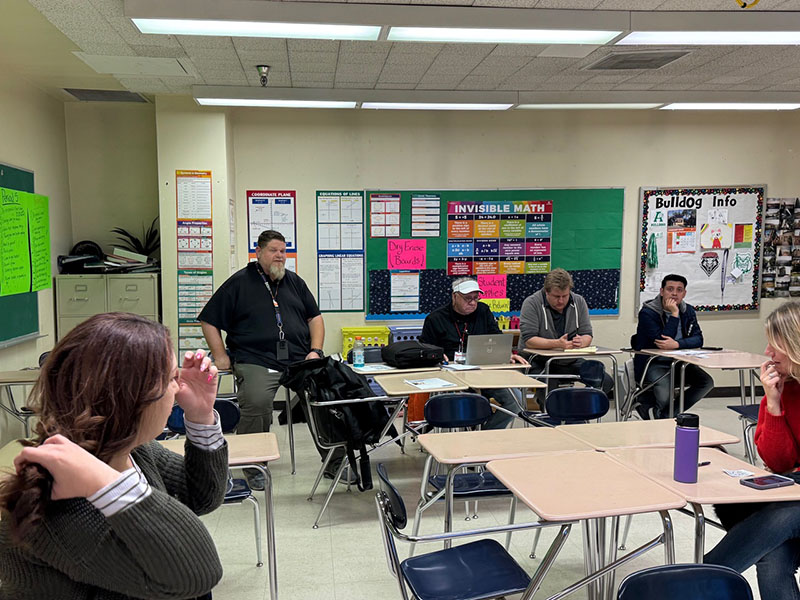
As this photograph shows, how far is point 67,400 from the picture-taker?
1034mm

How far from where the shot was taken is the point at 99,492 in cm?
95

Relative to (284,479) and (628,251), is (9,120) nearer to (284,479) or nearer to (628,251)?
(284,479)

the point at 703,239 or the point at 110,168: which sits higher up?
the point at 110,168

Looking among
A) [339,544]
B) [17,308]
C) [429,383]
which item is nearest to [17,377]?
[17,308]

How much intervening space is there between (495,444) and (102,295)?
426 cm

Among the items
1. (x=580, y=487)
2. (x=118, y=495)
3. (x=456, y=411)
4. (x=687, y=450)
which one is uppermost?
(x=118, y=495)

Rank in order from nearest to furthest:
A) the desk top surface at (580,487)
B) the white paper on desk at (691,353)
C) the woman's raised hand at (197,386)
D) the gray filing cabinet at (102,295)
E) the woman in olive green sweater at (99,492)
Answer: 1. the woman in olive green sweater at (99,492)
2. the woman's raised hand at (197,386)
3. the desk top surface at (580,487)
4. the white paper on desk at (691,353)
5. the gray filing cabinet at (102,295)

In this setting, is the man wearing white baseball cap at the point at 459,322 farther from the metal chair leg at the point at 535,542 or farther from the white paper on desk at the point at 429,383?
the metal chair leg at the point at 535,542

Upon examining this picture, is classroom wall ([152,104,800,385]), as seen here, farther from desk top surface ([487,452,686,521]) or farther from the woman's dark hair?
the woman's dark hair

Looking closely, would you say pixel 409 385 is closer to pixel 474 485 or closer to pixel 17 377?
pixel 474 485

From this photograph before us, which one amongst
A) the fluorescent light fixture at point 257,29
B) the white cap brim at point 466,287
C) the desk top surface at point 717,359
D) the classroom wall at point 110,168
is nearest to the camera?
the fluorescent light fixture at point 257,29

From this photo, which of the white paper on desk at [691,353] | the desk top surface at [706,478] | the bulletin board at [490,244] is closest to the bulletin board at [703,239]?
the bulletin board at [490,244]

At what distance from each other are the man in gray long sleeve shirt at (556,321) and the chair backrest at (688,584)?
3.69 metres

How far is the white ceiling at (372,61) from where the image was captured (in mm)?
3545
